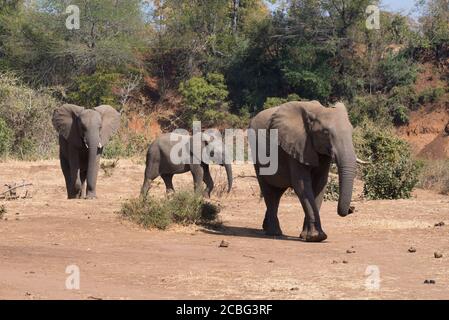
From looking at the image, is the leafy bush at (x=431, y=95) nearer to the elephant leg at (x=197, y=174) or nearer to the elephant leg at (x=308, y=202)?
the elephant leg at (x=197, y=174)

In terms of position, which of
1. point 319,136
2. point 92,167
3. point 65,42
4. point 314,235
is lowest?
point 314,235

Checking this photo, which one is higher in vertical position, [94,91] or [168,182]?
[94,91]

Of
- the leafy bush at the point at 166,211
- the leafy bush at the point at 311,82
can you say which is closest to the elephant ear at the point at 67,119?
the leafy bush at the point at 166,211

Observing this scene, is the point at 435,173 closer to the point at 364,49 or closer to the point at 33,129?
the point at 33,129

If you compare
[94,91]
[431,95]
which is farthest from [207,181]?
[431,95]

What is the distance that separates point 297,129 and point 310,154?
407mm

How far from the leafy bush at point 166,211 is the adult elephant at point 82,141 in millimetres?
4109

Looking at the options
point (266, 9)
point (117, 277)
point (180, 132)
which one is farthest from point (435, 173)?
point (266, 9)

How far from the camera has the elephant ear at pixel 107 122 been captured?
1870 centimetres

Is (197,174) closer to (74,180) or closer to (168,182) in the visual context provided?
(168,182)

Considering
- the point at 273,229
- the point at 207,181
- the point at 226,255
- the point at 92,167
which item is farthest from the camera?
the point at 207,181

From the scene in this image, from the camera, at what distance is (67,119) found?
18812 millimetres

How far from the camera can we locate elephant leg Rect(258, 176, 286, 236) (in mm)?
13250

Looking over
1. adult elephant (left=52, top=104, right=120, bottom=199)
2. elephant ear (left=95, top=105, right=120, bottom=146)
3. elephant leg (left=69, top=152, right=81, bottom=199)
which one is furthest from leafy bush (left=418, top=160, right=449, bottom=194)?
elephant leg (left=69, top=152, right=81, bottom=199)
